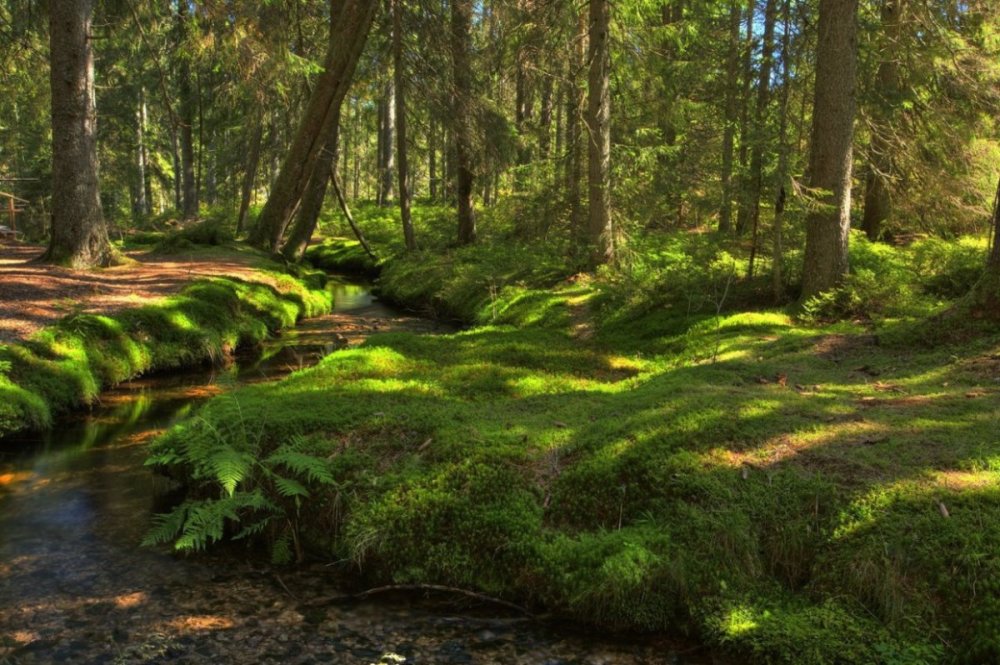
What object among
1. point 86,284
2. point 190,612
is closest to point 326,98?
point 86,284

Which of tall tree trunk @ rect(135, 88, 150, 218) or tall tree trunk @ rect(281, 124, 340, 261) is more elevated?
tall tree trunk @ rect(135, 88, 150, 218)

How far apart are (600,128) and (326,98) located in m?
8.21

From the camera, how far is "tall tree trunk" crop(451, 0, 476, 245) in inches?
726

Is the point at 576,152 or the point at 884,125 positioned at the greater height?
the point at 884,125

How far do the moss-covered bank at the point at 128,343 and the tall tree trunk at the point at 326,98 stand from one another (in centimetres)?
390

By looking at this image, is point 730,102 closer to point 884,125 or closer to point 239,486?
point 884,125

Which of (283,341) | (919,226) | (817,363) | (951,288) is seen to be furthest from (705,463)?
(919,226)

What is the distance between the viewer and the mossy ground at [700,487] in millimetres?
3816

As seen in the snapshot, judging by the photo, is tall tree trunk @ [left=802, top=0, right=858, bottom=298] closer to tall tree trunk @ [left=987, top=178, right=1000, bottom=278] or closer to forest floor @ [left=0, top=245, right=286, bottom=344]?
Result: tall tree trunk @ [left=987, top=178, right=1000, bottom=278]

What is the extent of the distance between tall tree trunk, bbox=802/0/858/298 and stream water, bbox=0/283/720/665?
6864mm

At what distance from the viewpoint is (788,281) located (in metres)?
10.1

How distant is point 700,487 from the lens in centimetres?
467

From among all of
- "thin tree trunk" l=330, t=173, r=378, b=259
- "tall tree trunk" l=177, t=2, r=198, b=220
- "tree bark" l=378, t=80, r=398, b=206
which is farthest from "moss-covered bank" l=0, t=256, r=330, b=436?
"tree bark" l=378, t=80, r=398, b=206

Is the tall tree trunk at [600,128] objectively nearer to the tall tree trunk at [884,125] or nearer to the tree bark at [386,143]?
the tall tree trunk at [884,125]
